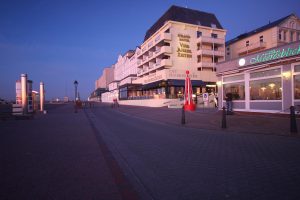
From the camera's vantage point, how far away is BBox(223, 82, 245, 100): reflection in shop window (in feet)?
56.4

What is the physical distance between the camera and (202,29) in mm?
44000

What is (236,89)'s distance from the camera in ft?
58.5

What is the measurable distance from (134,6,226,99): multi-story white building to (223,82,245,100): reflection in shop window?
59.0 feet

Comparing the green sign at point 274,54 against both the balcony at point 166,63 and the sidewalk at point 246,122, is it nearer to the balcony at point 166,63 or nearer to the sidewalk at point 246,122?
the sidewalk at point 246,122

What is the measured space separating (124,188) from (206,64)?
4156cm

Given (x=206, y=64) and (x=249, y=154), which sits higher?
(x=206, y=64)

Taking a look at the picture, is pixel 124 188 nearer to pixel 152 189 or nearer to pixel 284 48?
pixel 152 189

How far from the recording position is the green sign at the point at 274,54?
1293 cm

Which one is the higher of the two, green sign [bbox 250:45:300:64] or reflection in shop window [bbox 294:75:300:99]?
green sign [bbox 250:45:300:64]

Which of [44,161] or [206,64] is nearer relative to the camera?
[44,161]

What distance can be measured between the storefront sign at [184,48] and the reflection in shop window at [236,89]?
2381 cm

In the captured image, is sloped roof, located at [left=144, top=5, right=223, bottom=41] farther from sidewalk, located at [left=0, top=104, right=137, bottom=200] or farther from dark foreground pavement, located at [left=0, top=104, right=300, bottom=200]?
sidewalk, located at [left=0, top=104, right=137, bottom=200]

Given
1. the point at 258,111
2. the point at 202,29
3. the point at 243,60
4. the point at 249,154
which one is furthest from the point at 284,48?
the point at 202,29

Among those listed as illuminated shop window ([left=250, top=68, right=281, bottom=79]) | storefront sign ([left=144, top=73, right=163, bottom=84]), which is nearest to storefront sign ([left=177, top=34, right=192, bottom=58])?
storefront sign ([left=144, top=73, right=163, bottom=84])
